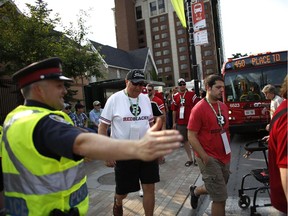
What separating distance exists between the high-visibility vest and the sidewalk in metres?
2.82

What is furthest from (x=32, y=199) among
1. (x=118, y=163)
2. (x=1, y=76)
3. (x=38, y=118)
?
(x=1, y=76)

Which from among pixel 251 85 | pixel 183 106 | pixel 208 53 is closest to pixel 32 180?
pixel 183 106

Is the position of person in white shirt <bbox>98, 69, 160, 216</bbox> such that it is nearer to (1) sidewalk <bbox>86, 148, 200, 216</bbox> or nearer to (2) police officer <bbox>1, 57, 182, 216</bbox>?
(1) sidewalk <bbox>86, 148, 200, 216</bbox>

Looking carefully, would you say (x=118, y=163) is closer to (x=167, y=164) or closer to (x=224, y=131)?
(x=224, y=131)

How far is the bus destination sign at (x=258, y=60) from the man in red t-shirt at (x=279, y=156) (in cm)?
795

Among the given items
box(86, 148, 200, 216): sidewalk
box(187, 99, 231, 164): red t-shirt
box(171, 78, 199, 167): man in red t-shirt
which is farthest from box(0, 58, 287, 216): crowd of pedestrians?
box(171, 78, 199, 167): man in red t-shirt

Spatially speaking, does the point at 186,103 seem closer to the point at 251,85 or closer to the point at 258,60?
the point at 251,85

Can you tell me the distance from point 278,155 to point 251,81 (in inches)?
325

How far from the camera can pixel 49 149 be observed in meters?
1.53

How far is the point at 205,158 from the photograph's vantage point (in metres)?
3.46

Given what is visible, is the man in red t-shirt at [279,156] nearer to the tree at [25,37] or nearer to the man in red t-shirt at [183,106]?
the man in red t-shirt at [183,106]

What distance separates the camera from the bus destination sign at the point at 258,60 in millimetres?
9315

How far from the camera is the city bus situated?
9367 mm

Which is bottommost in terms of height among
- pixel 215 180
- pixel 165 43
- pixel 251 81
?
pixel 215 180
